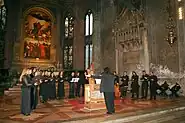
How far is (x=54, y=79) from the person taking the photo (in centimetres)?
1055

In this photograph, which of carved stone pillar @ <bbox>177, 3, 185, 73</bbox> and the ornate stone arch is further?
the ornate stone arch

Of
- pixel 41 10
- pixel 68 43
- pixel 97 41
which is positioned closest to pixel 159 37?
pixel 97 41

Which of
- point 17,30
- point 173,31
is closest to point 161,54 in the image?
point 173,31

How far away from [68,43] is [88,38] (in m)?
2.87

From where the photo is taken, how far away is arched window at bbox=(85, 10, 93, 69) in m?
20.5

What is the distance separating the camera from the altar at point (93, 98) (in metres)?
7.45

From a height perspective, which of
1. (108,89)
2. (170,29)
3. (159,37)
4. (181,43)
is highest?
(170,29)

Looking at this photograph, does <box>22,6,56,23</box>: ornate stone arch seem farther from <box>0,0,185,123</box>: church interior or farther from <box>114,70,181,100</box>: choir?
<box>114,70,181,100</box>: choir

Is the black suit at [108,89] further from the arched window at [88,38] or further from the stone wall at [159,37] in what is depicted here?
the arched window at [88,38]

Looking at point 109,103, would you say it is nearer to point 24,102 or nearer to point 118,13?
point 24,102

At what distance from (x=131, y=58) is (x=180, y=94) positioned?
16.6 ft

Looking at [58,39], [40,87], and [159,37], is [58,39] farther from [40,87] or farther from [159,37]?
[40,87]

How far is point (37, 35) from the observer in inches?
848

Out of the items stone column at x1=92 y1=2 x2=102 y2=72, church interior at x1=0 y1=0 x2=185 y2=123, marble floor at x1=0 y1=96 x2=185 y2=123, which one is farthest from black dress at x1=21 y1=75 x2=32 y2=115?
stone column at x1=92 y1=2 x2=102 y2=72
